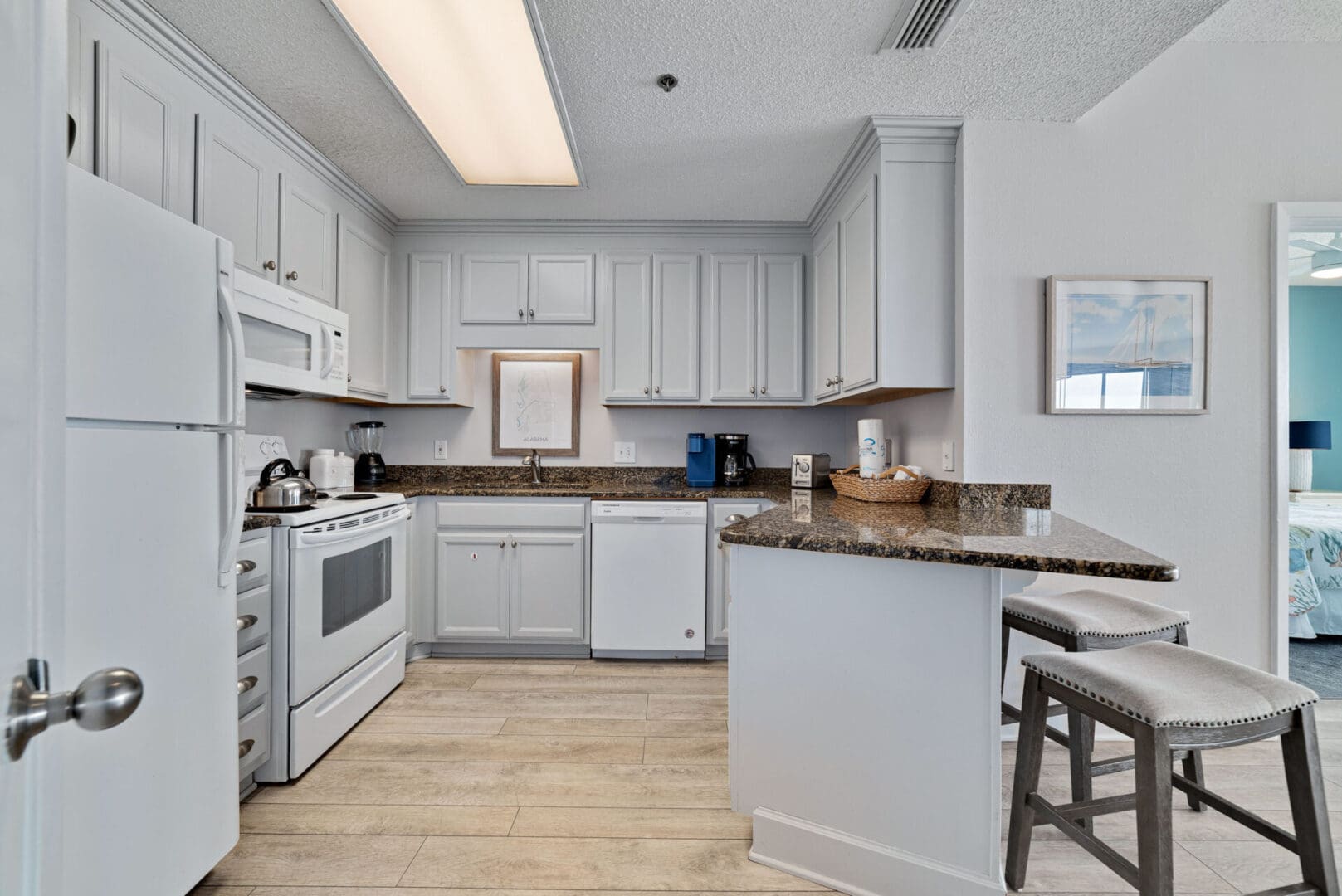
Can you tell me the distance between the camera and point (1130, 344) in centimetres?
226

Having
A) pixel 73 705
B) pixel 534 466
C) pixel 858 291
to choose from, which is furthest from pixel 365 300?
pixel 73 705

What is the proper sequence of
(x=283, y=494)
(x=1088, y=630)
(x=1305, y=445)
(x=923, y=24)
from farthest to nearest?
(x=1305, y=445) → (x=283, y=494) → (x=923, y=24) → (x=1088, y=630)

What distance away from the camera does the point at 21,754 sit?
444 millimetres

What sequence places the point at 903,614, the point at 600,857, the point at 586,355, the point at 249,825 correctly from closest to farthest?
1. the point at 903,614
2. the point at 600,857
3. the point at 249,825
4. the point at 586,355

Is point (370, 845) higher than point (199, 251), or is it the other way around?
point (199, 251)

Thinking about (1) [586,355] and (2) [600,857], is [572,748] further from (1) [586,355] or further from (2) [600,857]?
(1) [586,355]

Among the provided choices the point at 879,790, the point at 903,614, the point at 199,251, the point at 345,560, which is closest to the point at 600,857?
the point at 879,790

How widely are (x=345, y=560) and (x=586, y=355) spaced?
186cm

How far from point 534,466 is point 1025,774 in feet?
9.13

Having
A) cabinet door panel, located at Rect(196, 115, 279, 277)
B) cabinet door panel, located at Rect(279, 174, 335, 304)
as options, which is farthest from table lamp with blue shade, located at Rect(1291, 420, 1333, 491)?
cabinet door panel, located at Rect(196, 115, 279, 277)

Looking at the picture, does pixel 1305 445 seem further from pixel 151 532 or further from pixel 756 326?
pixel 151 532

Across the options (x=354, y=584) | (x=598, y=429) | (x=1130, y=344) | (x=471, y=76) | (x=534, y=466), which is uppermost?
(x=471, y=76)

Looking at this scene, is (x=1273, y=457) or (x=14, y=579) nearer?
(x=14, y=579)

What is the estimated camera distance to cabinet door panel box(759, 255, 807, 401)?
Answer: 11.3 ft
